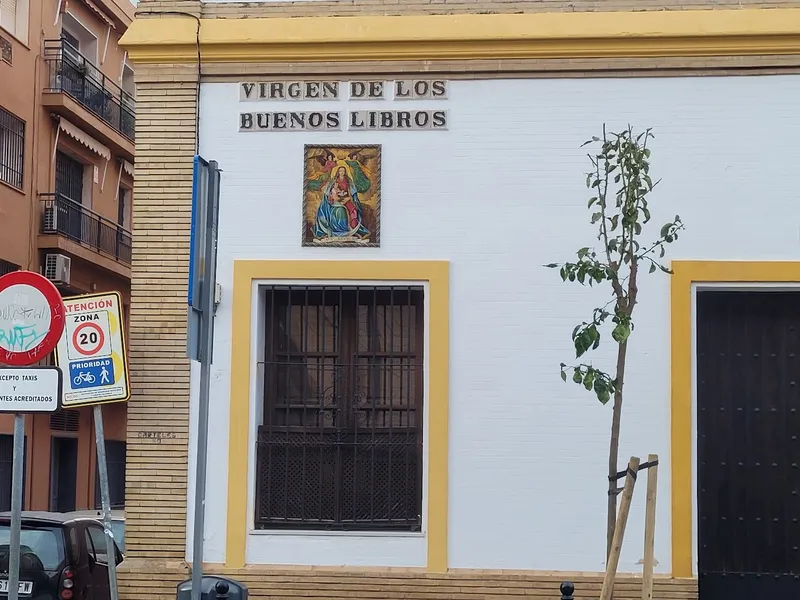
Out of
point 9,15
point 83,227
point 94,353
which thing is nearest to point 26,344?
point 94,353

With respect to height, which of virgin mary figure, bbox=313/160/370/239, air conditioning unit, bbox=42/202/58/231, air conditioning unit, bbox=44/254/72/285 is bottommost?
virgin mary figure, bbox=313/160/370/239

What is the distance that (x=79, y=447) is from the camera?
2658 centimetres

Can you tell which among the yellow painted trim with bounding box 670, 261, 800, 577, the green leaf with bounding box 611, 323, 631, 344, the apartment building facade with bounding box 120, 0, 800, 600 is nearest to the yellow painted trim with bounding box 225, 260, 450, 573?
the apartment building facade with bounding box 120, 0, 800, 600

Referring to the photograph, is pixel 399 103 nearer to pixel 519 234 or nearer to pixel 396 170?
pixel 396 170

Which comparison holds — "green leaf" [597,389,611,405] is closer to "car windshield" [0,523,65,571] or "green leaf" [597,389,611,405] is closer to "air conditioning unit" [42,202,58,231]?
"car windshield" [0,523,65,571]

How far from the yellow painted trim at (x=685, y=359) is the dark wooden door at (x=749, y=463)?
202 mm

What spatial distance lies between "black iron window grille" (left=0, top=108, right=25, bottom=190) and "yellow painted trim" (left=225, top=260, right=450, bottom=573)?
45.5 feet

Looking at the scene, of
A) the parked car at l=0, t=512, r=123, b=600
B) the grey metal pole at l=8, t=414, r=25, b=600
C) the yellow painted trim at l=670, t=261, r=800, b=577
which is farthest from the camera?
the parked car at l=0, t=512, r=123, b=600

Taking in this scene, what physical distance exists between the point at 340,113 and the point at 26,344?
141 inches

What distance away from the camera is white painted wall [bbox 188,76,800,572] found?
9.84m

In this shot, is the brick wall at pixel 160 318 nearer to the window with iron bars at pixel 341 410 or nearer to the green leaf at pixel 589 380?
the window with iron bars at pixel 341 410

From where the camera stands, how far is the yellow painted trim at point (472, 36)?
32.9 feet

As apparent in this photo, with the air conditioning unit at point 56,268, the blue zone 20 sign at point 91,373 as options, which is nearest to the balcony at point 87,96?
the air conditioning unit at point 56,268

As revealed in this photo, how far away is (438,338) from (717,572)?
9.37 ft
